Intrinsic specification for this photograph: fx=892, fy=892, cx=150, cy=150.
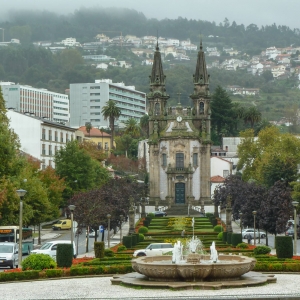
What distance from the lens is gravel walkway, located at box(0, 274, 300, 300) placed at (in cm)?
3144

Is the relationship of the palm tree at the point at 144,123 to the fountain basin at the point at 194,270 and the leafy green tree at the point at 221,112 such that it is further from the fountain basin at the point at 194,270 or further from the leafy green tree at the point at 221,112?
the fountain basin at the point at 194,270

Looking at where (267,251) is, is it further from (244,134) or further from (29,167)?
(244,134)

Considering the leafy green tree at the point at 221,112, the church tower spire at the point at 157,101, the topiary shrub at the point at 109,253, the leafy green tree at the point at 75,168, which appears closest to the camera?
the topiary shrub at the point at 109,253

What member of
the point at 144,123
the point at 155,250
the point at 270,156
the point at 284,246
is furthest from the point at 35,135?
the point at 144,123

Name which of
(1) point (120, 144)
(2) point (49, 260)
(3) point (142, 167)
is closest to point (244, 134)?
(3) point (142, 167)

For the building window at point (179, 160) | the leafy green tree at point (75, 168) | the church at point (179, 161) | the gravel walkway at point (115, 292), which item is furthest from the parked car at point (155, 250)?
the building window at point (179, 160)

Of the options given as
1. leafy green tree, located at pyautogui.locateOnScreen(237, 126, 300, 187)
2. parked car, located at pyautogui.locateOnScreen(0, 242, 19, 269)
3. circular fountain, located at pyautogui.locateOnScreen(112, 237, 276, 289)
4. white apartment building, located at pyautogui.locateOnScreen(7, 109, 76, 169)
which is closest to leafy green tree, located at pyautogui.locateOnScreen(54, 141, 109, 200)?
white apartment building, located at pyautogui.locateOnScreen(7, 109, 76, 169)

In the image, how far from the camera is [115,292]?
33.9m

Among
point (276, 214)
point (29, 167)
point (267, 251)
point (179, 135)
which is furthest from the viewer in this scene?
point (179, 135)

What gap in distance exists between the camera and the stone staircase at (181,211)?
349 feet

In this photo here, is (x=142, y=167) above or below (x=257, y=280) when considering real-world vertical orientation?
above

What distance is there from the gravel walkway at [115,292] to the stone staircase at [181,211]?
2678 inches

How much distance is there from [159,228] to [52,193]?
35.6ft

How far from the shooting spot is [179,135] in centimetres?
11388
